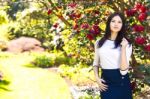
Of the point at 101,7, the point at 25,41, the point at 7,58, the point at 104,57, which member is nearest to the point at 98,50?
the point at 104,57

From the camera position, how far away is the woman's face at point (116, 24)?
5734 millimetres

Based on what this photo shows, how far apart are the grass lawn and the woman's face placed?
6069 mm

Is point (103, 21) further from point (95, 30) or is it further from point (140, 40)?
point (140, 40)

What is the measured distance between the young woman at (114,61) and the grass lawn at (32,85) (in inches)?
234

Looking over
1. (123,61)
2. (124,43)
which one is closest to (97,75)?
(123,61)

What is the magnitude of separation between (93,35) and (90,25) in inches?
9.1

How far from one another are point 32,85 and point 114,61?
9.51 m

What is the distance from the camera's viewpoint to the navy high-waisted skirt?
5.66 meters

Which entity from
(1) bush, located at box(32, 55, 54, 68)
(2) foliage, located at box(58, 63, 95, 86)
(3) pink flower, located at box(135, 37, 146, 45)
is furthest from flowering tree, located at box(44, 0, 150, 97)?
(1) bush, located at box(32, 55, 54, 68)

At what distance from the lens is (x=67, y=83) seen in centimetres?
1466

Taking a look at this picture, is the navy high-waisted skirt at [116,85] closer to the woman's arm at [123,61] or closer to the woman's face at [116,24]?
the woman's arm at [123,61]

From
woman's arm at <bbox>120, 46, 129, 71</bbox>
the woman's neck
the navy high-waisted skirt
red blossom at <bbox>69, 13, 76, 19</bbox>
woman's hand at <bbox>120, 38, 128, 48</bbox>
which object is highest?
red blossom at <bbox>69, 13, 76, 19</bbox>

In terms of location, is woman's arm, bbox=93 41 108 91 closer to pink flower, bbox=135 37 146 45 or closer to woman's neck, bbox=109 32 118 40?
woman's neck, bbox=109 32 118 40

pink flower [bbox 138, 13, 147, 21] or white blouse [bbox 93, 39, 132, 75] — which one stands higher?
pink flower [bbox 138, 13, 147, 21]
